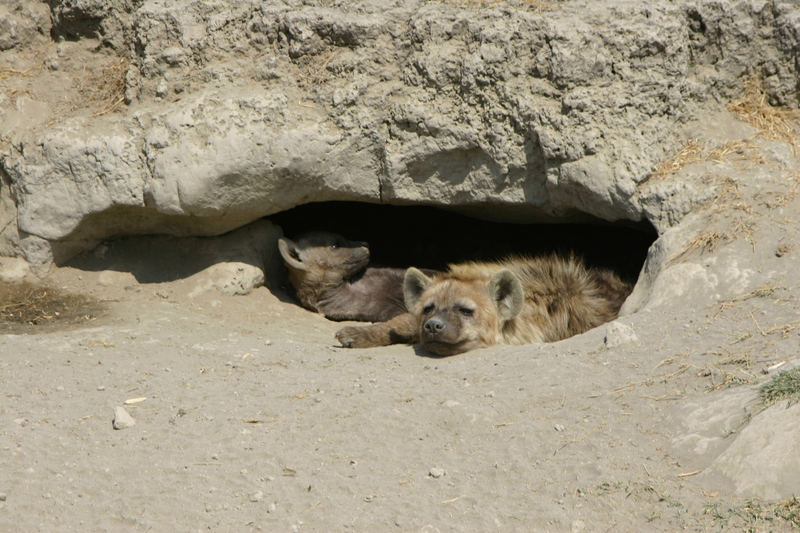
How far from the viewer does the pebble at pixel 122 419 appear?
10.5 feet

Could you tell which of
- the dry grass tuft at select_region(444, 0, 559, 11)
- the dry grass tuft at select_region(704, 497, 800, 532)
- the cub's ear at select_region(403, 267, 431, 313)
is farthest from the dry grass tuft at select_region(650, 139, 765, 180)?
the dry grass tuft at select_region(704, 497, 800, 532)

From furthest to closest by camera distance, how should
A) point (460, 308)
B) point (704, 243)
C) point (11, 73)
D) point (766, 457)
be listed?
point (11, 73)
point (460, 308)
point (704, 243)
point (766, 457)

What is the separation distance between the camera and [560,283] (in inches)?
199

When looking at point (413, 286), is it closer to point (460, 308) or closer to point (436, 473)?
point (460, 308)

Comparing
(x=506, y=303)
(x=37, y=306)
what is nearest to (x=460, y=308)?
(x=506, y=303)

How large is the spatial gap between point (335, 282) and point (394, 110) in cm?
145

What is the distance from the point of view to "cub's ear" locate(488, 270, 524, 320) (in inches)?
180

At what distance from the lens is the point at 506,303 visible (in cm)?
465

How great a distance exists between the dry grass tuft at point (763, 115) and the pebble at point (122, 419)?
383 cm

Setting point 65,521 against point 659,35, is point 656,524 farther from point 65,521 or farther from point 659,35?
point 659,35

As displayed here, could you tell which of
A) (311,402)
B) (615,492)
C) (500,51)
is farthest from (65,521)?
(500,51)

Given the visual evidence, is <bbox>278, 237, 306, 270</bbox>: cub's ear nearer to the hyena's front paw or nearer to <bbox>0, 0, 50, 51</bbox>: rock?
the hyena's front paw

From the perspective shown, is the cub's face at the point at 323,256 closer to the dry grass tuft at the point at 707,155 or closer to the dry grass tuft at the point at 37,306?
the dry grass tuft at the point at 37,306

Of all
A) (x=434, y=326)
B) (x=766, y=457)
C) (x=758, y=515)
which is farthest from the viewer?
(x=434, y=326)
